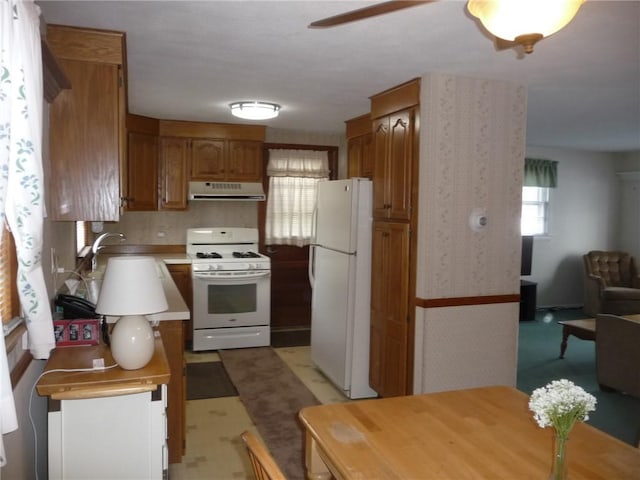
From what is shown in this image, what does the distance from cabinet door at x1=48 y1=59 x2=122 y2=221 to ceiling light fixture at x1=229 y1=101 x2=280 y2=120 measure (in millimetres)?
1700

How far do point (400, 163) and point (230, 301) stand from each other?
2.52 metres

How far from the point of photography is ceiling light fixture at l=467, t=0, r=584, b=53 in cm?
132

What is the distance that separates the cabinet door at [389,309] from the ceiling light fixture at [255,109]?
4.40 feet

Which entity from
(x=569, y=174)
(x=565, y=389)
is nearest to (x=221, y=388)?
(x=565, y=389)

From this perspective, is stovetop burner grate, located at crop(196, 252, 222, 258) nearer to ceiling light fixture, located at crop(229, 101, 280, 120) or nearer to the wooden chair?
ceiling light fixture, located at crop(229, 101, 280, 120)

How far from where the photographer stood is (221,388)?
13.5ft

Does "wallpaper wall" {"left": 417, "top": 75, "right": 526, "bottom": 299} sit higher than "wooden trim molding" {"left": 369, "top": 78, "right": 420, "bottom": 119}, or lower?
lower

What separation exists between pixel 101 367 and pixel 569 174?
7165 mm

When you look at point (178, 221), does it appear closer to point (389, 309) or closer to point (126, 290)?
point (389, 309)

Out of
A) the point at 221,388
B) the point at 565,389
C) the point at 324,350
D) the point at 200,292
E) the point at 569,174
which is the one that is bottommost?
the point at 221,388

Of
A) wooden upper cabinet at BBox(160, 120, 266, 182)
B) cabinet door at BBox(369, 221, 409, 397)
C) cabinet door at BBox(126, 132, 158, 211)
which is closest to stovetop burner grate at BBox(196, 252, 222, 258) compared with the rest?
cabinet door at BBox(126, 132, 158, 211)

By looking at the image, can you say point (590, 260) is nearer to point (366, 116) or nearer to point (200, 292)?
point (366, 116)

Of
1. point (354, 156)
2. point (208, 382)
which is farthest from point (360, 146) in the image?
point (208, 382)

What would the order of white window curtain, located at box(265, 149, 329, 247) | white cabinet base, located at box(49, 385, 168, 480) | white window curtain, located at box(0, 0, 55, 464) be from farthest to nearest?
white window curtain, located at box(265, 149, 329, 247) → white cabinet base, located at box(49, 385, 168, 480) → white window curtain, located at box(0, 0, 55, 464)
